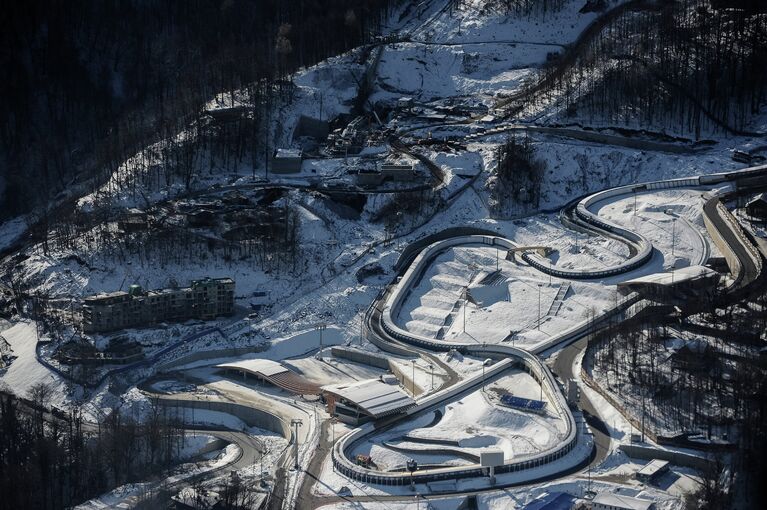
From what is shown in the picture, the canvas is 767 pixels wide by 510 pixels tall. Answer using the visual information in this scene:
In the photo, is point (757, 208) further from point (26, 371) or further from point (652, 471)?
point (26, 371)

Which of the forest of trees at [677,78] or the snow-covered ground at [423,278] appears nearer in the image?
the snow-covered ground at [423,278]

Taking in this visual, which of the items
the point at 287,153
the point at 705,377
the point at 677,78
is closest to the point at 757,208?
the point at 677,78

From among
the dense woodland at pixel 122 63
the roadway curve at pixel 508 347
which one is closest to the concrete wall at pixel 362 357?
the roadway curve at pixel 508 347

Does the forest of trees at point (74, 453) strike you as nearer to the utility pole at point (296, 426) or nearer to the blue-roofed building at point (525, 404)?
the utility pole at point (296, 426)

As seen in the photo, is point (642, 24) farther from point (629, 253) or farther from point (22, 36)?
point (22, 36)

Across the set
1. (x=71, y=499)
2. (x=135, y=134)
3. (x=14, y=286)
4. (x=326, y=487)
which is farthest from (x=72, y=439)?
(x=135, y=134)

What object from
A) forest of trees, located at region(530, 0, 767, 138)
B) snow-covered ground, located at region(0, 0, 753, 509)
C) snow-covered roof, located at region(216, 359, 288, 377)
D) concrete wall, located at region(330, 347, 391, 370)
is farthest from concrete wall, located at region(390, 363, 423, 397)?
forest of trees, located at region(530, 0, 767, 138)

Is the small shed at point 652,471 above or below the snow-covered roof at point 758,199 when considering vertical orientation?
below
